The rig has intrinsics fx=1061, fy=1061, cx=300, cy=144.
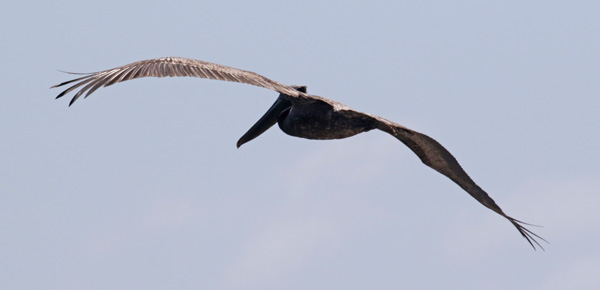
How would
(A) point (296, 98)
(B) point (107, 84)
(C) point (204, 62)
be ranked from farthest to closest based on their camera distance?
(A) point (296, 98)
(C) point (204, 62)
(B) point (107, 84)

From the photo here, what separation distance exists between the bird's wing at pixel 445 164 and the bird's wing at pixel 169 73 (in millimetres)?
3202

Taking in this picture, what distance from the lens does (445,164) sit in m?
18.2

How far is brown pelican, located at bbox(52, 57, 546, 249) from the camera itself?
14.2m

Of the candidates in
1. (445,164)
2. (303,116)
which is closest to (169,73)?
(303,116)

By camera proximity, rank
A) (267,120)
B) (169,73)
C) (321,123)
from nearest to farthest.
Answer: (169,73) < (321,123) < (267,120)

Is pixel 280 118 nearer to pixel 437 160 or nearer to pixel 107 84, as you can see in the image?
pixel 437 160

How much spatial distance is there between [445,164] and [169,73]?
5.87 m

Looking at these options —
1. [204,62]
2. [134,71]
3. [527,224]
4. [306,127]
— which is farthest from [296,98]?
[527,224]

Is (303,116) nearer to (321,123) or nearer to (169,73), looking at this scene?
(321,123)

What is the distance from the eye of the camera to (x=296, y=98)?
16.4 m

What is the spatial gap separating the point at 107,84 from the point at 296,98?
3.67m

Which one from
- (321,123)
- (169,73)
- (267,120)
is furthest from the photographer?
(267,120)

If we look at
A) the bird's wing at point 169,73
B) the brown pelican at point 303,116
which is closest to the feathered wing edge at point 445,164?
the brown pelican at point 303,116

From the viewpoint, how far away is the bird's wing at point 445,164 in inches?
687
